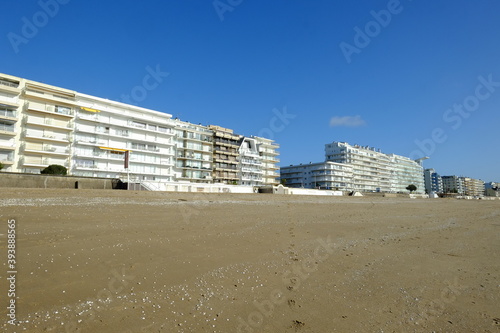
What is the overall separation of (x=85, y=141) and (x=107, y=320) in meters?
59.4

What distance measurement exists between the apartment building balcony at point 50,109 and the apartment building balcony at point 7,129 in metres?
3.87

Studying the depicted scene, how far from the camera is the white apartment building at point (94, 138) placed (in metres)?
48.2

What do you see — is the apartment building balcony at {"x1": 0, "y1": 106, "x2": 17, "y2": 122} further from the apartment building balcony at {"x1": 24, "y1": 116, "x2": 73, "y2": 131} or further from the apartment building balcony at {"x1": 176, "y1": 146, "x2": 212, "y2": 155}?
the apartment building balcony at {"x1": 176, "y1": 146, "x2": 212, "y2": 155}

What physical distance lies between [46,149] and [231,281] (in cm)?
5724

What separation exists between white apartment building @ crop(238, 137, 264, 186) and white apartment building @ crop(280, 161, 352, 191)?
2982 centimetres

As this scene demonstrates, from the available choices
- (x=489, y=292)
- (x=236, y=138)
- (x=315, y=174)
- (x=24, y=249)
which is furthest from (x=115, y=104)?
(x=315, y=174)

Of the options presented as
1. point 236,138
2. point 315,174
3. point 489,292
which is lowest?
point 489,292

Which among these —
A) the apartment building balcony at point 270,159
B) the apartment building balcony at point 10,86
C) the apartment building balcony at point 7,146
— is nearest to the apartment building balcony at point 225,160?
the apartment building balcony at point 270,159

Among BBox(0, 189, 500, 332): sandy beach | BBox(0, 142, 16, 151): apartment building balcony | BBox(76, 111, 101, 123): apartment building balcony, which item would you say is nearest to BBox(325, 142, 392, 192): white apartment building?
BBox(76, 111, 101, 123): apartment building balcony

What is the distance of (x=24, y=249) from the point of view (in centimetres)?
582

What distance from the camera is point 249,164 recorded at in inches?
3649

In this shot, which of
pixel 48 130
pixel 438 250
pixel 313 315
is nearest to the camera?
pixel 313 315

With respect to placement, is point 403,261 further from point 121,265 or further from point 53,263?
point 53,263

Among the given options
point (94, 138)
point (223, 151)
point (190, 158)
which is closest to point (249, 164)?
point (223, 151)
